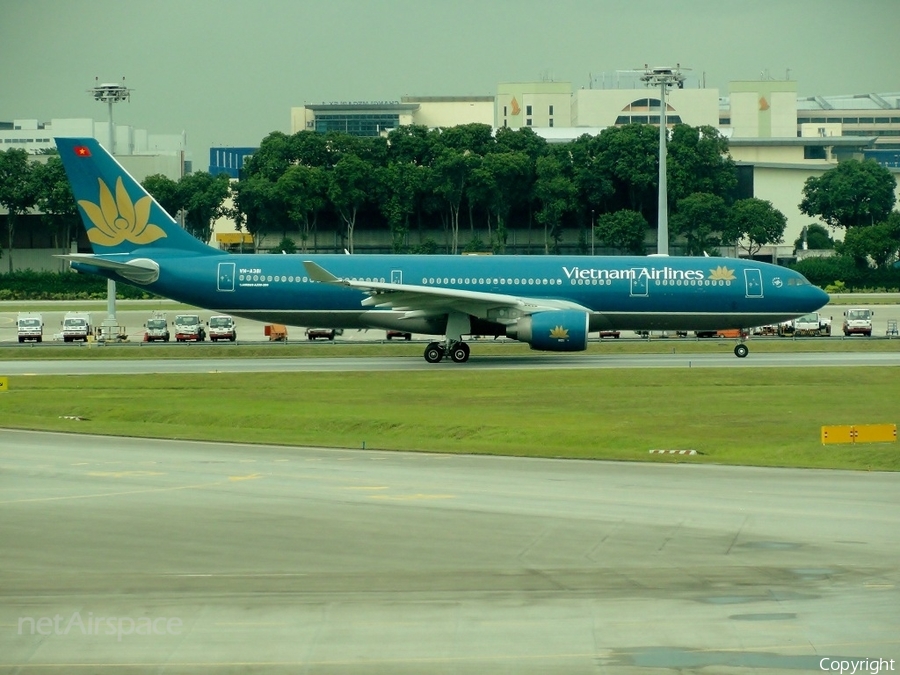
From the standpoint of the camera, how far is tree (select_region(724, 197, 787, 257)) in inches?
4759

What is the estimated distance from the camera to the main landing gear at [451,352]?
5191cm

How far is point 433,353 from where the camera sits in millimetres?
51969

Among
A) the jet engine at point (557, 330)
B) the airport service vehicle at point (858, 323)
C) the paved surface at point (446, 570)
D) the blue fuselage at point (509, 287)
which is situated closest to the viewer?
the paved surface at point (446, 570)

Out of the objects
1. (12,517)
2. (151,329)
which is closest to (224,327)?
(151,329)

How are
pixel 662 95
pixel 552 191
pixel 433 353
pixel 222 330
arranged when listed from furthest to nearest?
pixel 552 191, pixel 662 95, pixel 222 330, pixel 433 353

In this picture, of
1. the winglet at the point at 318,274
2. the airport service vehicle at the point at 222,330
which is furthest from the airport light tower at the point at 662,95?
the winglet at the point at 318,274

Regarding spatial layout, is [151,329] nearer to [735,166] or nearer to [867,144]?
[735,166]

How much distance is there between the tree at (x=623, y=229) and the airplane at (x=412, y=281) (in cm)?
6251

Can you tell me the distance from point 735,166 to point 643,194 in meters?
15.3

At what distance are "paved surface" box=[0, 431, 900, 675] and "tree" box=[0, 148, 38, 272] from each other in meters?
108

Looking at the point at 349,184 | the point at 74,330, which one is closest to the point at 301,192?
the point at 349,184

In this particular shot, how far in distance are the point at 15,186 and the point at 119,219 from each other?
8103 cm

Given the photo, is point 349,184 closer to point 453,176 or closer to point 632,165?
point 453,176

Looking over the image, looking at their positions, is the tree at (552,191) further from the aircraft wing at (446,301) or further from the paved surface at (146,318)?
the aircraft wing at (446,301)
